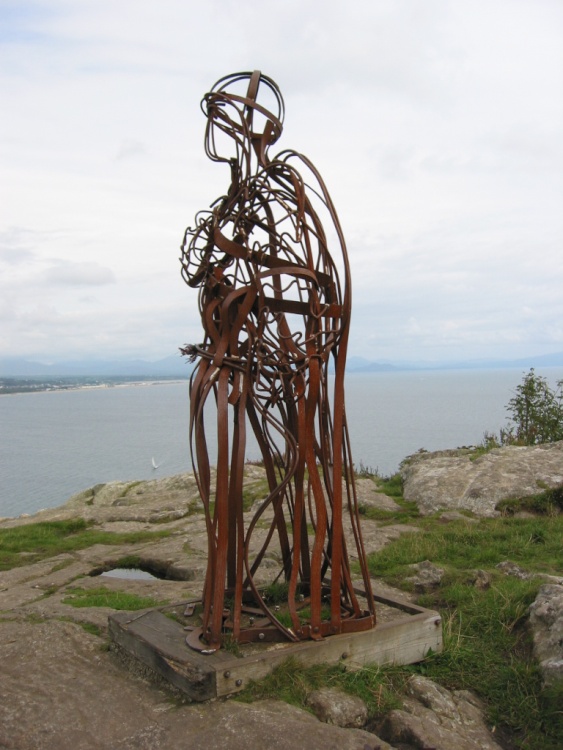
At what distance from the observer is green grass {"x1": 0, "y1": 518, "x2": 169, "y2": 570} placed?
735 centimetres

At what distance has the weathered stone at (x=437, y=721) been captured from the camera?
137 inches

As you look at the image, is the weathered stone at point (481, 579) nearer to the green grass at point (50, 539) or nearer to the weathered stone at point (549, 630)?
the weathered stone at point (549, 630)

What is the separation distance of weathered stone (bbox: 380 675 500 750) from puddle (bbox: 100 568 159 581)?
3333 millimetres

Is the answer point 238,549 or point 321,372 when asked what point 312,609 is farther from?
point 321,372

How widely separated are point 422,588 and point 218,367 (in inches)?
111

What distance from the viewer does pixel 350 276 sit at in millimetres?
4344

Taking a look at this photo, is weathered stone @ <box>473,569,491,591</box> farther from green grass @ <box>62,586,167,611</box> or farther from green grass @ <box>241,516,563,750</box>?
green grass @ <box>62,586,167,611</box>

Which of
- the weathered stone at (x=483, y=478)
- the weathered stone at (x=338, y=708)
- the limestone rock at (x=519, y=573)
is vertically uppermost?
the weathered stone at (x=483, y=478)

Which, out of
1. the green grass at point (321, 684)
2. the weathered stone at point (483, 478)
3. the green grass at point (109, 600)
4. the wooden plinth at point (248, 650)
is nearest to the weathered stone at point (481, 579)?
the wooden plinth at point (248, 650)

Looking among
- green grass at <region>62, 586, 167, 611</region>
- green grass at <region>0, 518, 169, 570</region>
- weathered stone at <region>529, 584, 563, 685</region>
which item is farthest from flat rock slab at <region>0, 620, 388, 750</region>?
green grass at <region>0, 518, 169, 570</region>

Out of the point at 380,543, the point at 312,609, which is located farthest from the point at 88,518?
the point at 312,609

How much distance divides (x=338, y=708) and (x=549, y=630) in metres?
1.54

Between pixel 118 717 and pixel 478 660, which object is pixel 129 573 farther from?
pixel 478 660

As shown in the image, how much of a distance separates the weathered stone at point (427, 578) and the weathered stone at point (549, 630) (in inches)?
43.4
